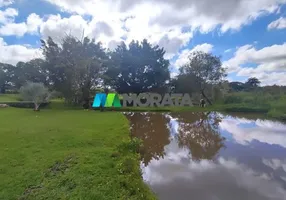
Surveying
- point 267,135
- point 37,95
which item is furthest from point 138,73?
point 267,135

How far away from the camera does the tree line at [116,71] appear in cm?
2131

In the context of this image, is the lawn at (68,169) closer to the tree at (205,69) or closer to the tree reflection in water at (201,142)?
the tree reflection in water at (201,142)

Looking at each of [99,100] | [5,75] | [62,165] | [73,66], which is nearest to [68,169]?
[62,165]

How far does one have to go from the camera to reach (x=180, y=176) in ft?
17.4

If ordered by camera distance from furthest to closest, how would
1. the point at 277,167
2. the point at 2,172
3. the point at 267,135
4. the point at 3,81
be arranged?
the point at 3,81 < the point at 267,135 < the point at 277,167 < the point at 2,172

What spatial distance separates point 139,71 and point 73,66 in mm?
8426

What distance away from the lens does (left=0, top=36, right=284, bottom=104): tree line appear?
21.3 metres

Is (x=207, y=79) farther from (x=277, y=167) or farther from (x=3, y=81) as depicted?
(x=3, y=81)

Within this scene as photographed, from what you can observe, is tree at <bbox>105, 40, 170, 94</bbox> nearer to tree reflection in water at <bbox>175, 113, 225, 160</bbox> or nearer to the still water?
tree reflection in water at <bbox>175, 113, 225, 160</bbox>

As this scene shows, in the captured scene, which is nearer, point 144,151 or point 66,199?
point 66,199

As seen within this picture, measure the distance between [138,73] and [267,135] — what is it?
18.4 m

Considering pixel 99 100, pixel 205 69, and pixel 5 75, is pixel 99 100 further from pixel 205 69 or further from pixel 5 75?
pixel 5 75

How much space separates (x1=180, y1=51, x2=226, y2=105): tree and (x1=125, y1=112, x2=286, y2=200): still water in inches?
597

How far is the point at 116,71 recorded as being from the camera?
25.4m
